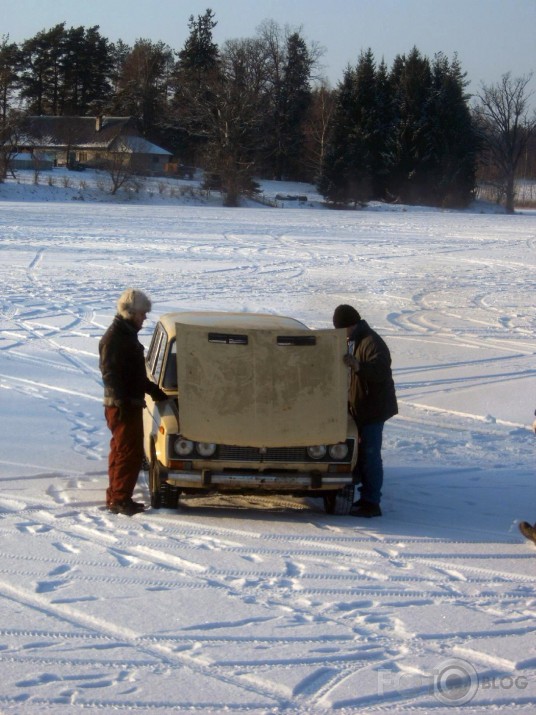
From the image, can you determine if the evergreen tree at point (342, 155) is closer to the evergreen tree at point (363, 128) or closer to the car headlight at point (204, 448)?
the evergreen tree at point (363, 128)

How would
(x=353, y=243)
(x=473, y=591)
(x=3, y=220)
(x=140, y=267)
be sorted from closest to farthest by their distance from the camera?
(x=473, y=591), (x=140, y=267), (x=353, y=243), (x=3, y=220)

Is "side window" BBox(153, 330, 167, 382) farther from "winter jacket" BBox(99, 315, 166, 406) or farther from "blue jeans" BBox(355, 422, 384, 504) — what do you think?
"blue jeans" BBox(355, 422, 384, 504)

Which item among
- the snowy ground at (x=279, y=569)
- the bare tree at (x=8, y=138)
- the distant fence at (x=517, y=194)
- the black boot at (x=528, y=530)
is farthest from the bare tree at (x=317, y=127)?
the black boot at (x=528, y=530)

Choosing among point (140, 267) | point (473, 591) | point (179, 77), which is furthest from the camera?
point (179, 77)

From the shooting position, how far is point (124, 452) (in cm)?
784

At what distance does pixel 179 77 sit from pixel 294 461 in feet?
284

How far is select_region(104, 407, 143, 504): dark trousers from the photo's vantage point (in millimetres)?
7754

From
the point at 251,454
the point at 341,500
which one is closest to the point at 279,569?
the point at 251,454

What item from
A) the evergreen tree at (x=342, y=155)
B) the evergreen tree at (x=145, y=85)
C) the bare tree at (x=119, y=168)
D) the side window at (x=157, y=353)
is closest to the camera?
the side window at (x=157, y=353)

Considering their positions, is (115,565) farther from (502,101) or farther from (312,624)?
(502,101)

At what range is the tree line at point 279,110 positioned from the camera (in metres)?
77.2

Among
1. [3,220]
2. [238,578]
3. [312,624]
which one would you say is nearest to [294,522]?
[238,578]

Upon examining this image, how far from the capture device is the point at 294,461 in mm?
7648

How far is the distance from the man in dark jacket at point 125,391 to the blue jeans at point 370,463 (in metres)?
1.74
